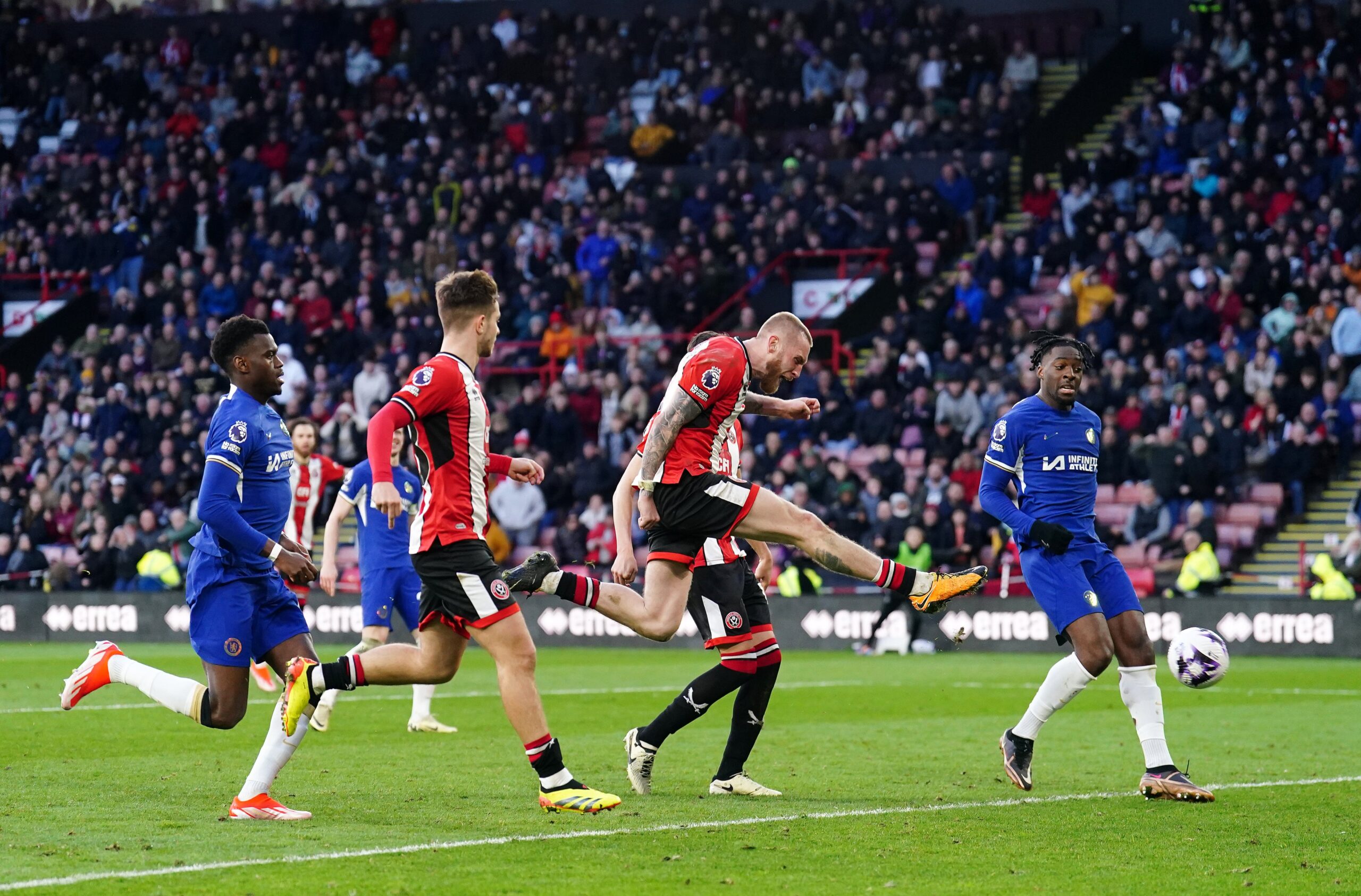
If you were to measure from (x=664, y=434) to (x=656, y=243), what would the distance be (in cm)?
2179

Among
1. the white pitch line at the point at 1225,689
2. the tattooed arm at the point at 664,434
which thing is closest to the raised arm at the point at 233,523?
the tattooed arm at the point at 664,434

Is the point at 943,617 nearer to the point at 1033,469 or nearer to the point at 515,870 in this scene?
the point at 1033,469

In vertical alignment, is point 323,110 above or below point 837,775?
above

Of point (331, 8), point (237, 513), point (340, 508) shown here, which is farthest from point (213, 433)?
point (331, 8)

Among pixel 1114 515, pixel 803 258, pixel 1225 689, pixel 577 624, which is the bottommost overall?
pixel 1225 689

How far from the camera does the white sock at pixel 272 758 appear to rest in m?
8.62

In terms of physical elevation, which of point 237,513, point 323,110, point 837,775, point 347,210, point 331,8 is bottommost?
point 837,775

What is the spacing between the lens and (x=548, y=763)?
8484 millimetres

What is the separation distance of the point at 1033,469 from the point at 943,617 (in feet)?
42.0

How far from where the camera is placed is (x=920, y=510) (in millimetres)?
24109

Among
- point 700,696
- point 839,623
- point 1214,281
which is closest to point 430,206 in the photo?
point 839,623

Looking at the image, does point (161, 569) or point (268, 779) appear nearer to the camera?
point (268, 779)

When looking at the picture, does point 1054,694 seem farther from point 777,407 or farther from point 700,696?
point 777,407

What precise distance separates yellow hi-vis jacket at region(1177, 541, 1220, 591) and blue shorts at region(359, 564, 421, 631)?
11463mm
